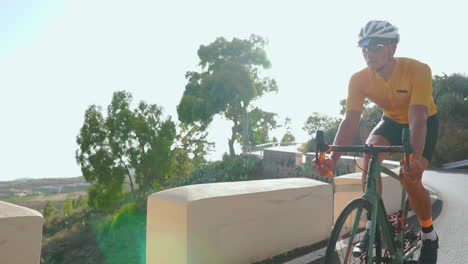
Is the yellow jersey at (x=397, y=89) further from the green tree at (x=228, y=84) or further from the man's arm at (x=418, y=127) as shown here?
the green tree at (x=228, y=84)

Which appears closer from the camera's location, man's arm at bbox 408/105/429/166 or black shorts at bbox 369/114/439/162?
man's arm at bbox 408/105/429/166

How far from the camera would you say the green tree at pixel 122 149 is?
38.9m

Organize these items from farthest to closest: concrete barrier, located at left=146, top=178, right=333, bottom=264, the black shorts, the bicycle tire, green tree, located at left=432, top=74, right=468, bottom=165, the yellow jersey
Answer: green tree, located at left=432, top=74, right=468, bottom=165 < concrete barrier, located at left=146, top=178, right=333, bottom=264 < the black shorts < the yellow jersey < the bicycle tire

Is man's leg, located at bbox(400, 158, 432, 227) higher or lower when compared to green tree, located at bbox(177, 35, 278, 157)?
lower

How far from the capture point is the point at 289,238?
13.4ft

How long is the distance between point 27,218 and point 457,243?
15.8 feet

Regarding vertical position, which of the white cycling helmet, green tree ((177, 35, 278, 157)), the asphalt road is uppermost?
green tree ((177, 35, 278, 157))

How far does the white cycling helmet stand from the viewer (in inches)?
104

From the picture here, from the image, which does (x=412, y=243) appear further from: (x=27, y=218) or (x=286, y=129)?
(x=286, y=129)

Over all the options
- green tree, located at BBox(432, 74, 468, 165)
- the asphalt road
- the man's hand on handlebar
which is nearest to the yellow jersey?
the man's hand on handlebar

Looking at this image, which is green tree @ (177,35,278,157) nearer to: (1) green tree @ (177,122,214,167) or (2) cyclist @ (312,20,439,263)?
(1) green tree @ (177,122,214,167)

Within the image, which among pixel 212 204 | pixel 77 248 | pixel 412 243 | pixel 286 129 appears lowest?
pixel 77 248

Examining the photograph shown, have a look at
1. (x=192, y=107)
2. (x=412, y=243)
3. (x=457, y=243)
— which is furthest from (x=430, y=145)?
(x=192, y=107)

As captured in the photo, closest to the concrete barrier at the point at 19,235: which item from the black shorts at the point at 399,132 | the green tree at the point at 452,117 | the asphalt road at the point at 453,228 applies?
the black shorts at the point at 399,132
